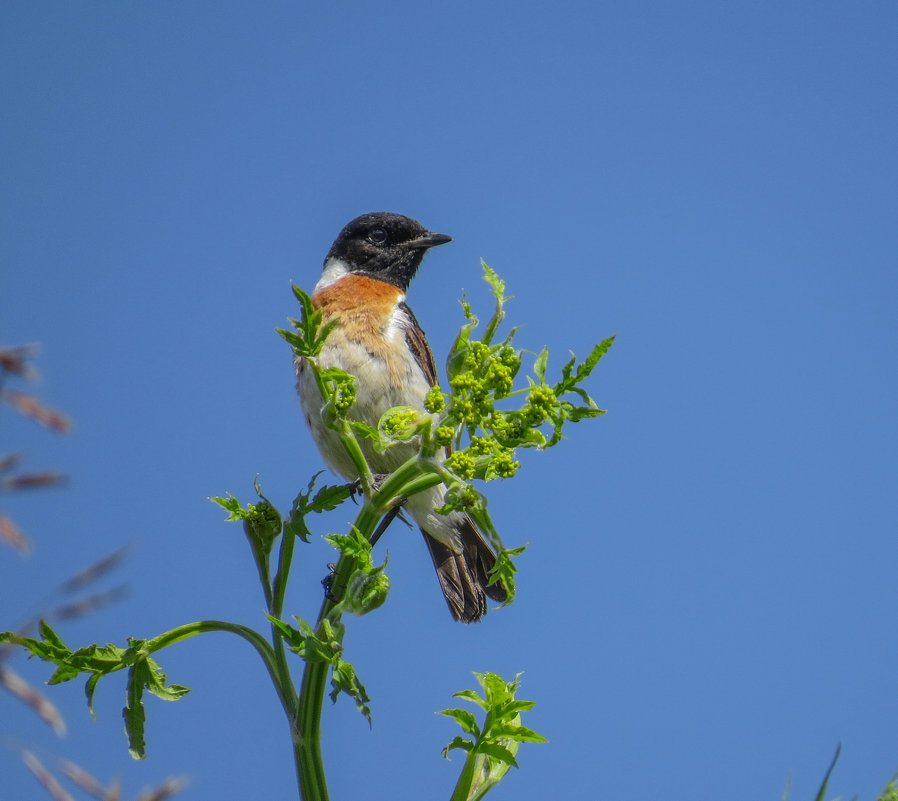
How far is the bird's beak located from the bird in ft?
1.24

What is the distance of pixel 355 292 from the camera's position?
20.0ft

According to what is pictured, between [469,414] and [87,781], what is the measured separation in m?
1.48

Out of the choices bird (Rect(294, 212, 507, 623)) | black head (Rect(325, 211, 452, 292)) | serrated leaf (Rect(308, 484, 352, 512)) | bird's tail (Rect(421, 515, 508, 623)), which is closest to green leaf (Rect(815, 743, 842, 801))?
serrated leaf (Rect(308, 484, 352, 512))

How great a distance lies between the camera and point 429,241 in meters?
6.89

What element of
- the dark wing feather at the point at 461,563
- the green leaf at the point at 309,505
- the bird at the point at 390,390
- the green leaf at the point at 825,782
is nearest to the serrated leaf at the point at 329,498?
the green leaf at the point at 309,505

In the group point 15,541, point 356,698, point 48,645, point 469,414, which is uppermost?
point 469,414

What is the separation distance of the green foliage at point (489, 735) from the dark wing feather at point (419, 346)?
3471 mm

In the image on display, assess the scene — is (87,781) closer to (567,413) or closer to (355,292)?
(567,413)

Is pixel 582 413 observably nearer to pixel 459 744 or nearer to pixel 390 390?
pixel 459 744

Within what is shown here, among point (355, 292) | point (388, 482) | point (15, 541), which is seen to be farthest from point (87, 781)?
point (355, 292)

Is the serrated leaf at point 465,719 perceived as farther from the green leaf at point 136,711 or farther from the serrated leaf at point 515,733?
the green leaf at point 136,711

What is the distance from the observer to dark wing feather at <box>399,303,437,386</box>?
5797mm

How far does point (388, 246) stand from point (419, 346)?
143 centimetres

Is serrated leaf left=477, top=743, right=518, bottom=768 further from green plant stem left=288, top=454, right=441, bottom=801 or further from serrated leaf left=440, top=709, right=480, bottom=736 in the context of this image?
green plant stem left=288, top=454, right=441, bottom=801
